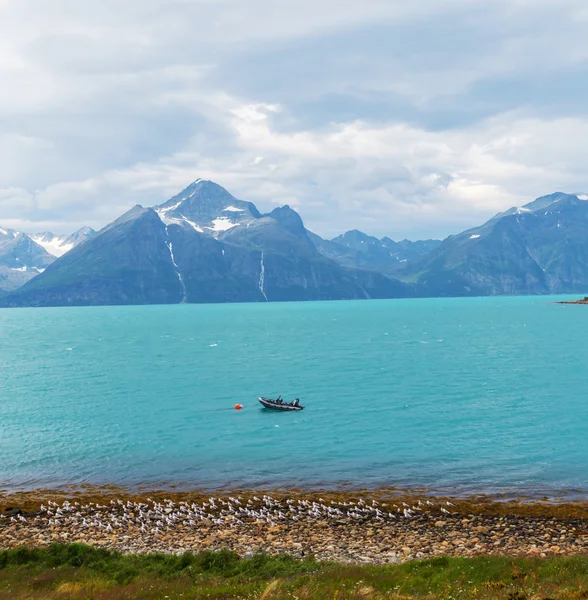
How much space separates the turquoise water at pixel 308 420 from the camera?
45438 mm

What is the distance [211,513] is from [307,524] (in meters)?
7.20

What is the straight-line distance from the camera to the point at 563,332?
185 metres

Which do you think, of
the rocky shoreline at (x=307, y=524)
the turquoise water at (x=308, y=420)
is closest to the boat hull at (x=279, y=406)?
the turquoise water at (x=308, y=420)

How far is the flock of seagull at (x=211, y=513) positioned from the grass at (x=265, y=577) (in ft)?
23.9

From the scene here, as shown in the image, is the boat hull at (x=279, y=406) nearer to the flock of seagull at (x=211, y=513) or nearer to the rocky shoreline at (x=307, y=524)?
Result: the rocky shoreline at (x=307, y=524)

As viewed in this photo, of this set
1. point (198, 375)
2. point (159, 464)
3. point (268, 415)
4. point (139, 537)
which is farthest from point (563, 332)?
point (139, 537)

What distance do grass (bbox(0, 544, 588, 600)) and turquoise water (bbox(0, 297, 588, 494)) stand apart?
56.4ft

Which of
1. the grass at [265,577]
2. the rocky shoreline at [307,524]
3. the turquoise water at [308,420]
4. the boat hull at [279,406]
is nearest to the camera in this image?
the grass at [265,577]

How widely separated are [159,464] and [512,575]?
118ft

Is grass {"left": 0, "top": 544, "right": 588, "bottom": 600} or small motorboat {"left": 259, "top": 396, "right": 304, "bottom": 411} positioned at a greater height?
grass {"left": 0, "top": 544, "right": 588, "bottom": 600}

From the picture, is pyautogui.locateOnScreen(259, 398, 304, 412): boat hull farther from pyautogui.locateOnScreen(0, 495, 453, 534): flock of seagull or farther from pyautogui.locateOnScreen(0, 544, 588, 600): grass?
pyautogui.locateOnScreen(0, 544, 588, 600): grass

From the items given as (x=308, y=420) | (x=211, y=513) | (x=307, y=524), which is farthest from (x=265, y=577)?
(x=308, y=420)

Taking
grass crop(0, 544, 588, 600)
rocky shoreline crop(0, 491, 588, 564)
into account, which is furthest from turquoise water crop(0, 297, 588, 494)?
grass crop(0, 544, 588, 600)

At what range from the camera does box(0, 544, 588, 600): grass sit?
19.6 metres
